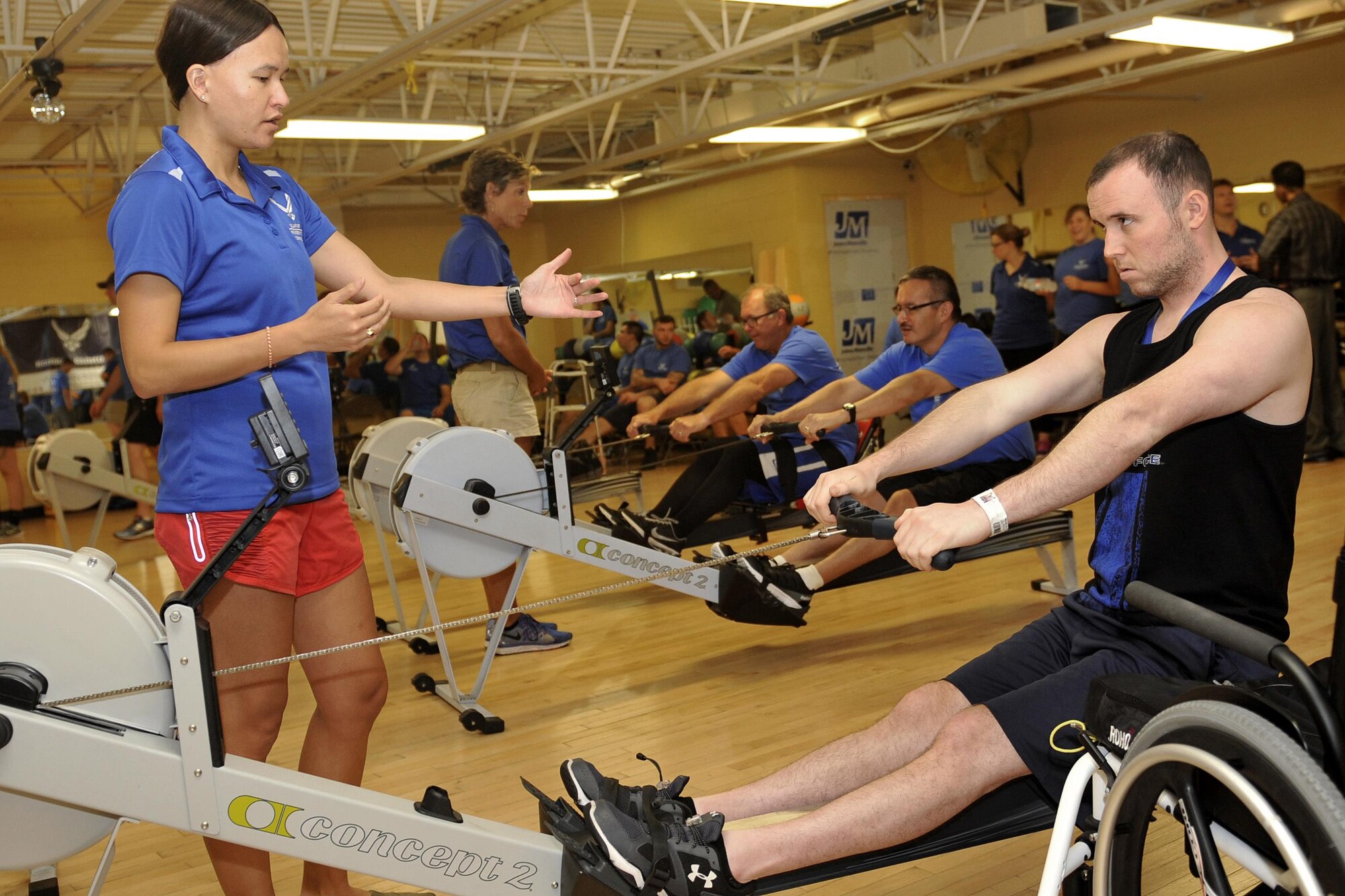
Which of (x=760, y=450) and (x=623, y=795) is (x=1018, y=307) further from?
(x=623, y=795)

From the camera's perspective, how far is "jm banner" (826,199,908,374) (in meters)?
13.1

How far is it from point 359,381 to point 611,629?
848 cm

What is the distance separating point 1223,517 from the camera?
171 cm

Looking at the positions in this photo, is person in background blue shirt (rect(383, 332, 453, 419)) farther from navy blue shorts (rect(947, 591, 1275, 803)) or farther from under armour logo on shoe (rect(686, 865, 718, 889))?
under armour logo on shoe (rect(686, 865, 718, 889))

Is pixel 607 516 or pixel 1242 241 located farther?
pixel 1242 241

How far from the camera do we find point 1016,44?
7.46 m

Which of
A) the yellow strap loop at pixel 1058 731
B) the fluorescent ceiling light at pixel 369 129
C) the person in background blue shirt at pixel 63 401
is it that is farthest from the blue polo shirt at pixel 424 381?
the yellow strap loop at pixel 1058 731

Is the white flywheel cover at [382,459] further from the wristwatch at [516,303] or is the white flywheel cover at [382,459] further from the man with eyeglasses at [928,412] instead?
the wristwatch at [516,303]

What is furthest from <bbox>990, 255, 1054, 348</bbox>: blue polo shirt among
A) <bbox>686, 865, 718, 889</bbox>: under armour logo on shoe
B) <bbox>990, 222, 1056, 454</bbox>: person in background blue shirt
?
<bbox>686, 865, 718, 889</bbox>: under armour logo on shoe

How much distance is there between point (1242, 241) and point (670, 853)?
280 inches

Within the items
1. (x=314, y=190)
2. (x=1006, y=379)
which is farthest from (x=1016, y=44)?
(x=314, y=190)

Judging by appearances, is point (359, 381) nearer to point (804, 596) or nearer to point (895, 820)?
point (804, 596)

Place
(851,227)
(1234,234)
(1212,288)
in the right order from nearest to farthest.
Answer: (1212,288) < (1234,234) < (851,227)

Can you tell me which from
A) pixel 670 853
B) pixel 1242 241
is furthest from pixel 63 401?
pixel 670 853
